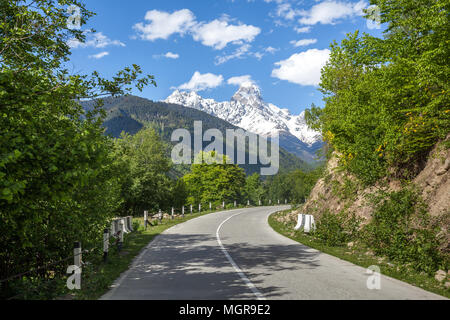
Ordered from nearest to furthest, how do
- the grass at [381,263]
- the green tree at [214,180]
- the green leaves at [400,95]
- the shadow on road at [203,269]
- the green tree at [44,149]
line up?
the green tree at [44,149]
the shadow on road at [203,269]
the grass at [381,263]
the green leaves at [400,95]
the green tree at [214,180]

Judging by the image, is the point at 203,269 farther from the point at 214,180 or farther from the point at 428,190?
the point at 214,180

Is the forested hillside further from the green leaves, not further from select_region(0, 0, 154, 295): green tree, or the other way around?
select_region(0, 0, 154, 295): green tree

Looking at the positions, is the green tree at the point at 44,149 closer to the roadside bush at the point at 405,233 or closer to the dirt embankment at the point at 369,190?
the roadside bush at the point at 405,233

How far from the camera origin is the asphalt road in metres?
6.45

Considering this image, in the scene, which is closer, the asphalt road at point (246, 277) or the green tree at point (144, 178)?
the asphalt road at point (246, 277)

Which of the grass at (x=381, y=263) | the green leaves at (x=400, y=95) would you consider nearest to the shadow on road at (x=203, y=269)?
the grass at (x=381, y=263)

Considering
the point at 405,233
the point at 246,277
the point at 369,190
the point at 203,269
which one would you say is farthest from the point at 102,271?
the point at 369,190

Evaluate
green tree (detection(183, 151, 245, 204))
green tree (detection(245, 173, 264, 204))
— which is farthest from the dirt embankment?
green tree (detection(245, 173, 264, 204))

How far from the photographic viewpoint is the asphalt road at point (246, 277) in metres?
6.45

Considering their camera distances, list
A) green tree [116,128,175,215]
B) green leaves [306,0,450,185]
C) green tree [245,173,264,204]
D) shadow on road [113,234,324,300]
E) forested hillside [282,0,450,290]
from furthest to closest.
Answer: green tree [245,173,264,204], green tree [116,128,175,215], green leaves [306,0,450,185], forested hillside [282,0,450,290], shadow on road [113,234,324,300]

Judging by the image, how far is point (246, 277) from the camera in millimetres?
7926
